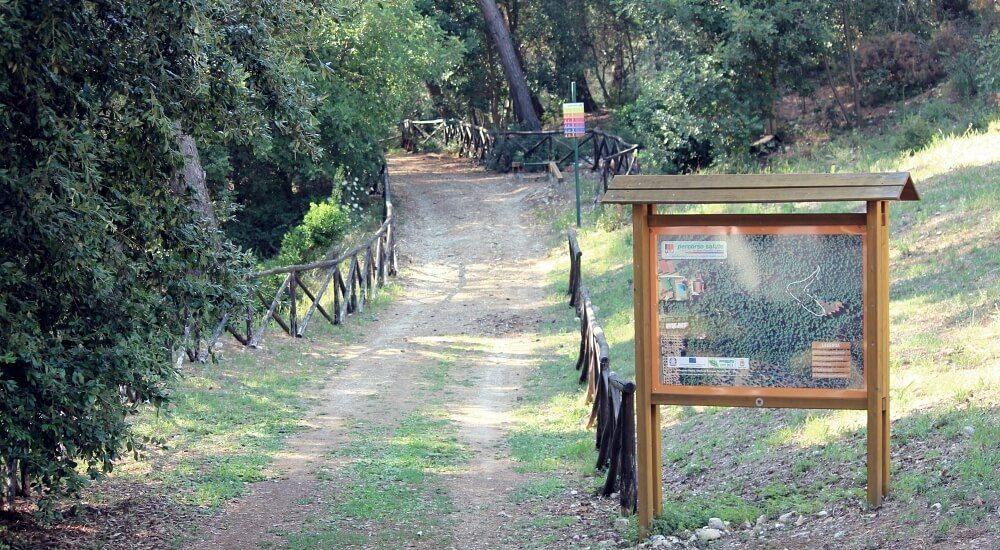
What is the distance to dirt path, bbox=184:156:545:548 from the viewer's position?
8.00m

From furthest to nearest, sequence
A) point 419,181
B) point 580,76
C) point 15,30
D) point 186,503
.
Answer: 1. point 580,76
2. point 419,181
3. point 186,503
4. point 15,30

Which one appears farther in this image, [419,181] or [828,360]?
[419,181]

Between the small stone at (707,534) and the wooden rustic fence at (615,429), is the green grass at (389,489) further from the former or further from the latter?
the small stone at (707,534)

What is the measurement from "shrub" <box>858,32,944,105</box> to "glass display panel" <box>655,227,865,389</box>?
22.0 meters

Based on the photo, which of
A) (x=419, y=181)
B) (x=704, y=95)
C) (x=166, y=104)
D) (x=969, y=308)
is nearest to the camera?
(x=166, y=104)

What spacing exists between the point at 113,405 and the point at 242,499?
7.67ft

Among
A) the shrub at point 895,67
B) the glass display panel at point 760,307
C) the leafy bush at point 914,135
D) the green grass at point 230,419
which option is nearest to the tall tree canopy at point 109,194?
the green grass at point 230,419

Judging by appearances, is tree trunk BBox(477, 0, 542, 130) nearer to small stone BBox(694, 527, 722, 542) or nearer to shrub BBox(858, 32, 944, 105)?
shrub BBox(858, 32, 944, 105)

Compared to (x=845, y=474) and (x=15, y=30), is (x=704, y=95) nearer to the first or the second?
(x=845, y=474)

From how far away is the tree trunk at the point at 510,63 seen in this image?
113ft

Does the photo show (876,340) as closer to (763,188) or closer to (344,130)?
(763,188)

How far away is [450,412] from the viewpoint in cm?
1165

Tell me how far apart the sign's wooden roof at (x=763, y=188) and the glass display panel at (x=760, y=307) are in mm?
248

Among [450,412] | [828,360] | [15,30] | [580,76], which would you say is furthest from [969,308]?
[580,76]
